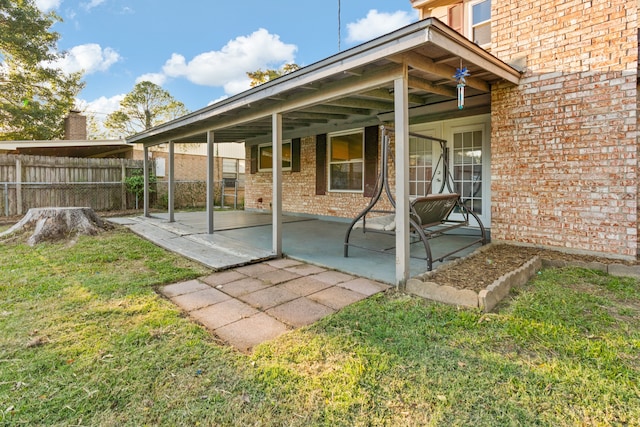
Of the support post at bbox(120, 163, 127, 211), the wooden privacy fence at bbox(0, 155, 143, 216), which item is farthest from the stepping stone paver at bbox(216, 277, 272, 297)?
the support post at bbox(120, 163, 127, 211)

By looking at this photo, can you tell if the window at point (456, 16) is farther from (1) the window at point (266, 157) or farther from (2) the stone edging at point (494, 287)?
(1) the window at point (266, 157)

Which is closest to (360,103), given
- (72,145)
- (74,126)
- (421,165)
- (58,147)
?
(421,165)

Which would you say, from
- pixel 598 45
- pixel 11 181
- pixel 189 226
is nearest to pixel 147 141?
pixel 189 226

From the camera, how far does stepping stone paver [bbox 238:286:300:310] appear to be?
9.50 ft

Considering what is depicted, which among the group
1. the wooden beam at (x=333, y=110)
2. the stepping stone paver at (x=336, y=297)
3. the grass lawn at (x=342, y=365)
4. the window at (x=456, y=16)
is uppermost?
the window at (x=456, y=16)

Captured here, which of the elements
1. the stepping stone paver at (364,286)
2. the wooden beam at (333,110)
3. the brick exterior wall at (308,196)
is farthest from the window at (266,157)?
the stepping stone paver at (364,286)

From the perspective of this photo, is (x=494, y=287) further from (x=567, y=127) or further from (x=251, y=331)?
(x=567, y=127)

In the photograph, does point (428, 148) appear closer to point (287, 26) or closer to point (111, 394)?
point (111, 394)

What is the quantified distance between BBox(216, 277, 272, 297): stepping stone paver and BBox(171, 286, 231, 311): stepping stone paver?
8 cm

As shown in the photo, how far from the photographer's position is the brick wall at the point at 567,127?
3762 millimetres

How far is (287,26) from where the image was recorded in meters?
21.5

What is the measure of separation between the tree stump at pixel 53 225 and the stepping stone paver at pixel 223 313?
453cm

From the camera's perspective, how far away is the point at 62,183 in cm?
1005

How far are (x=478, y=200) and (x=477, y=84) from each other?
2114 mm
